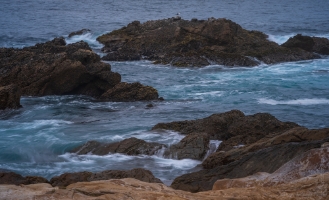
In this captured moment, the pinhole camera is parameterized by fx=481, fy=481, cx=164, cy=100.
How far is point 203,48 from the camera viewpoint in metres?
28.7

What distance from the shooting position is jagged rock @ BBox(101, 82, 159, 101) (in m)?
19.3

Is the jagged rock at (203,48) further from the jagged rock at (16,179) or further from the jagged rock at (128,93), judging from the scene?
the jagged rock at (16,179)

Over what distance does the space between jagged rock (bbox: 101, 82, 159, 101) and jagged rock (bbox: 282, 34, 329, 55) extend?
47.3 ft

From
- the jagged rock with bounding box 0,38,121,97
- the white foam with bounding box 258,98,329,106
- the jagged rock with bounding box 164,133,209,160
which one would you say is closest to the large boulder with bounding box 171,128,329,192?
the jagged rock with bounding box 164,133,209,160

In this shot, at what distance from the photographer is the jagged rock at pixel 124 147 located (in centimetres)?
1266

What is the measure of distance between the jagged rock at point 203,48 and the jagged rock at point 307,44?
0.84m

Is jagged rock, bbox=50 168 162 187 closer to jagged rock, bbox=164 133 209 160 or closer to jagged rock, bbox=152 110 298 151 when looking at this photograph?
jagged rock, bbox=164 133 209 160

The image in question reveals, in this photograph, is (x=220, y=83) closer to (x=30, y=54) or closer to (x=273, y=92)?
(x=273, y=92)

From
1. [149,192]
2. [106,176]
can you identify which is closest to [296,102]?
[106,176]

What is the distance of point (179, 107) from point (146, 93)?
5.58ft

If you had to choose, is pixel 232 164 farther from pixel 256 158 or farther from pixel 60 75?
pixel 60 75

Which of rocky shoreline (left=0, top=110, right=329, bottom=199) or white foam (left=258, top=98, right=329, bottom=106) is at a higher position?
rocky shoreline (left=0, top=110, right=329, bottom=199)

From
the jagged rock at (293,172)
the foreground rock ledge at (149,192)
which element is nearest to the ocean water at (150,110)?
the jagged rock at (293,172)

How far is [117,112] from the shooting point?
1769 centimetres
